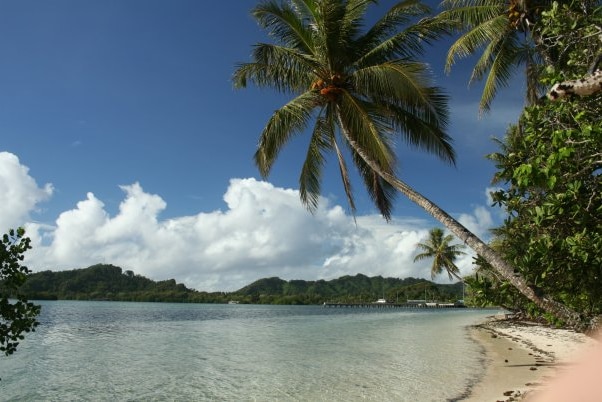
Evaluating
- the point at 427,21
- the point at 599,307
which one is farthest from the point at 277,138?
the point at 599,307

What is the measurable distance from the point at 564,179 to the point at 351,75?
20.9 ft

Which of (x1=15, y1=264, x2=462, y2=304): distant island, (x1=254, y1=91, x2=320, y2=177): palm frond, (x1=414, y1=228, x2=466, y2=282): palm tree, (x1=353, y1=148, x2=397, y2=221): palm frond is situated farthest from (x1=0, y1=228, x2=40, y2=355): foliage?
(x1=15, y1=264, x2=462, y2=304): distant island

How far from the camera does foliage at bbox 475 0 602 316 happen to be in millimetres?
5129

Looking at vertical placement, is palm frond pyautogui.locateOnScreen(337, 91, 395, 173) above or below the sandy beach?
above

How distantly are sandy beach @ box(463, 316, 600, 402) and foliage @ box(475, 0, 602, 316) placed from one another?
111cm

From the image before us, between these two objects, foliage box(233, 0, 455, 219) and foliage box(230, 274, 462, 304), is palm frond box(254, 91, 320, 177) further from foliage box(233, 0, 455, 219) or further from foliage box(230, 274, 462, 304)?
foliage box(230, 274, 462, 304)

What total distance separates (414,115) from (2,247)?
29.6 ft

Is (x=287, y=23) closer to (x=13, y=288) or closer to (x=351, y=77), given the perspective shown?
(x=351, y=77)

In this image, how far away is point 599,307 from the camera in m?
6.66

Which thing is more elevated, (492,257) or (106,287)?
(106,287)

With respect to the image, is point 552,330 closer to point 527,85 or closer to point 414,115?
point 527,85

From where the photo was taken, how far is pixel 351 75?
11.0 meters

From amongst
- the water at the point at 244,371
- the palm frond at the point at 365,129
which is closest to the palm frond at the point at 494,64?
the palm frond at the point at 365,129

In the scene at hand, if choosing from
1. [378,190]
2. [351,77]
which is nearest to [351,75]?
[351,77]
